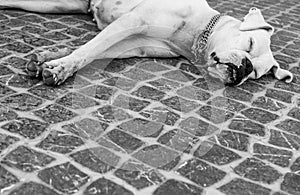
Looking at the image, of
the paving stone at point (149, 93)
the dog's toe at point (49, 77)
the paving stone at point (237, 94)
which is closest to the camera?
the dog's toe at point (49, 77)


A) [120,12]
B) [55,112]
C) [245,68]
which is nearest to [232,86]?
[245,68]

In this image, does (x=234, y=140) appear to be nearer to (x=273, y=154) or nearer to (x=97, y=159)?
(x=273, y=154)

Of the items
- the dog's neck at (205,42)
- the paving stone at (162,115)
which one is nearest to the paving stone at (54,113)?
the paving stone at (162,115)

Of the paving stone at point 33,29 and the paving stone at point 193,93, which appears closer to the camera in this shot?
the paving stone at point 193,93

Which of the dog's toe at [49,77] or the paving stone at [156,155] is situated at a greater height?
the dog's toe at [49,77]

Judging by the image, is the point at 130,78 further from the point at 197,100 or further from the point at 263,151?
the point at 263,151

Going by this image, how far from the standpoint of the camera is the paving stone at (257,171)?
2674 mm

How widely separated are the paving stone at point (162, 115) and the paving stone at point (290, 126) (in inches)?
27.1

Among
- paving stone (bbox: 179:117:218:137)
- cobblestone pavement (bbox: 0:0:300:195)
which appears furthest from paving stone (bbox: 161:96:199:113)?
paving stone (bbox: 179:117:218:137)

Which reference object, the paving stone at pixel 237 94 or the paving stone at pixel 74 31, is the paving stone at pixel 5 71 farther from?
the paving stone at pixel 237 94

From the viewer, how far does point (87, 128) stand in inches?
113

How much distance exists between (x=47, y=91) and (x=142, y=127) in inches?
27.5

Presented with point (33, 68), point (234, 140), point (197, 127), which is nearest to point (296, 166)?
point (234, 140)

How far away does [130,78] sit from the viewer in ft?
11.9
